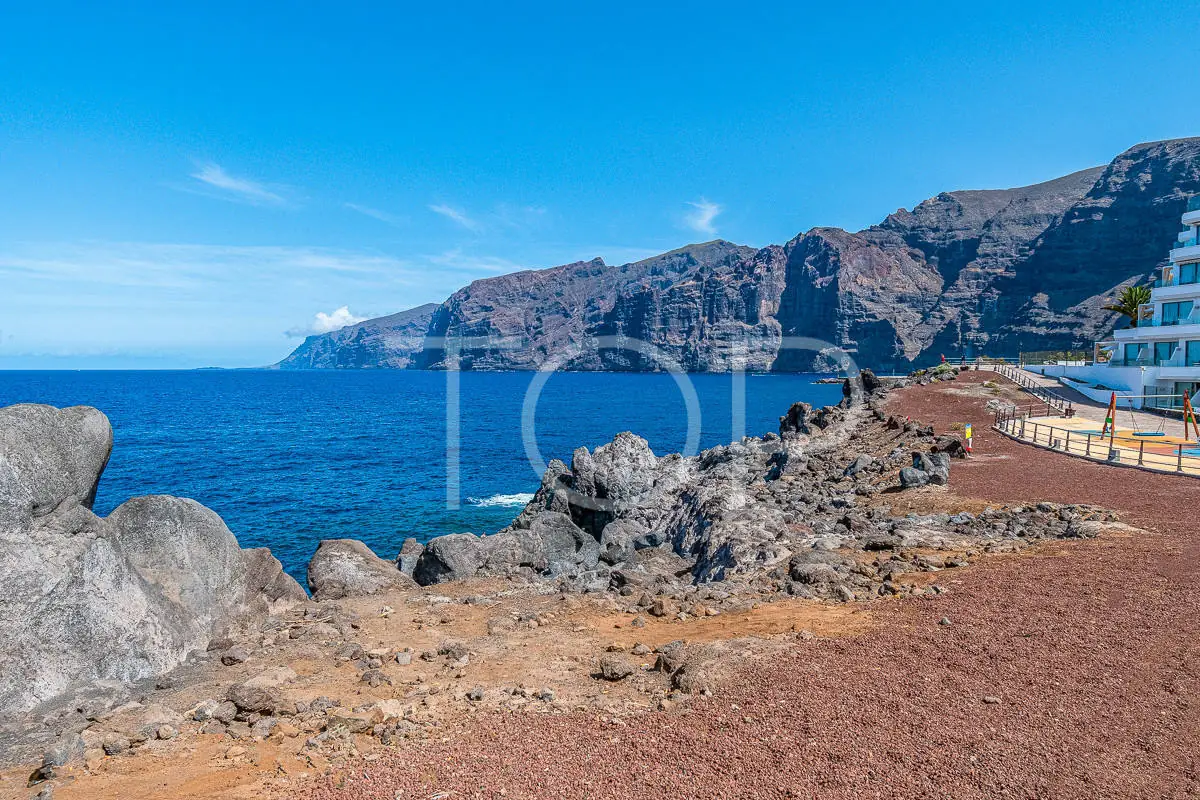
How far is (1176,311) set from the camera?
55.1m

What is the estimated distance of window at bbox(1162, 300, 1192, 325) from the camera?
54.0 meters

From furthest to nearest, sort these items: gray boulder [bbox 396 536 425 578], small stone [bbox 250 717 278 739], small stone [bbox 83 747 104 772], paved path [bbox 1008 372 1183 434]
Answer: paved path [bbox 1008 372 1183 434]
gray boulder [bbox 396 536 425 578]
small stone [bbox 250 717 278 739]
small stone [bbox 83 747 104 772]

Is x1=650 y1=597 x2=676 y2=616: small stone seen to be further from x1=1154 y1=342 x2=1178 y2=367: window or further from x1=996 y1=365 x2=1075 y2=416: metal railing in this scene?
x1=1154 y1=342 x2=1178 y2=367: window

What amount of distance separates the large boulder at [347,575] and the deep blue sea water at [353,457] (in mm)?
13370

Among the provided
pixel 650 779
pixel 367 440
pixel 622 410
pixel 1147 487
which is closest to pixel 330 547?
pixel 650 779

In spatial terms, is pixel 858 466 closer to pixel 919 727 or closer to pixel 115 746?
pixel 919 727

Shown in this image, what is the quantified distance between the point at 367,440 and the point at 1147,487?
7511cm

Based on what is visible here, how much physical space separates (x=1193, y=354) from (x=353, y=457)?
7202 cm

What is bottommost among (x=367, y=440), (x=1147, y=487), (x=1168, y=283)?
(x=367, y=440)

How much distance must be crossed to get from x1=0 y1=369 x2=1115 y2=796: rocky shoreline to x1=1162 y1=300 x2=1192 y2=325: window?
4606 cm

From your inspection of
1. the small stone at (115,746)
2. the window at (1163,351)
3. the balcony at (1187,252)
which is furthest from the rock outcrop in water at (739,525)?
the balcony at (1187,252)

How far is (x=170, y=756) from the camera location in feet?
32.1

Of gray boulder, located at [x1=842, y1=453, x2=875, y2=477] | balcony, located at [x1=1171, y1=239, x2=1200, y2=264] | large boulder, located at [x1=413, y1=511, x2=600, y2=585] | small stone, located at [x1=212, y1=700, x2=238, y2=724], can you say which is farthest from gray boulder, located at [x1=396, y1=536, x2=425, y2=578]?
balcony, located at [x1=1171, y1=239, x2=1200, y2=264]

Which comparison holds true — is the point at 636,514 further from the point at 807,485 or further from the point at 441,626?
the point at 441,626
